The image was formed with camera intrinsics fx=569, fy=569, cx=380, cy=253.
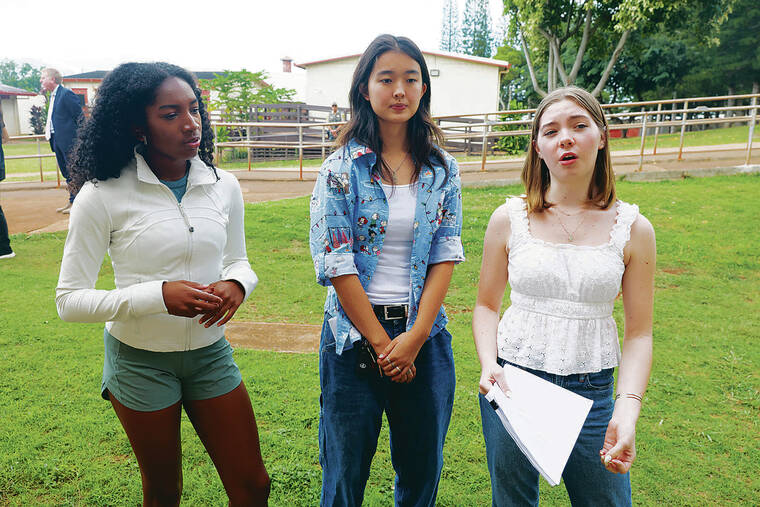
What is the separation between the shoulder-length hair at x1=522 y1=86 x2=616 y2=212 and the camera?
1762 mm

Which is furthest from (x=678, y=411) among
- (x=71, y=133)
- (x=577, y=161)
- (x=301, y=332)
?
(x=71, y=133)

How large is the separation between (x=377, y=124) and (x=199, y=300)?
89 centimetres

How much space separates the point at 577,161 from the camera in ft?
5.65

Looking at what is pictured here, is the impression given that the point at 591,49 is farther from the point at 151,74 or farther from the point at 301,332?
the point at 151,74

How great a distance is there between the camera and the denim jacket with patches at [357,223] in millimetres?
1901

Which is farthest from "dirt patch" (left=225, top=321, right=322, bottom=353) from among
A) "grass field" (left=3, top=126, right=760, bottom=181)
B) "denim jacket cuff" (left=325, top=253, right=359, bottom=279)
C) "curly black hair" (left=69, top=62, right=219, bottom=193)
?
"grass field" (left=3, top=126, right=760, bottom=181)

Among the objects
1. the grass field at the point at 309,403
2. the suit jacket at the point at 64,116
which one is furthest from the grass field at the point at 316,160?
the grass field at the point at 309,403

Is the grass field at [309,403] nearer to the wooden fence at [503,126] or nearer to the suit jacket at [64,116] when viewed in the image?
the wooden fence at [503,126]

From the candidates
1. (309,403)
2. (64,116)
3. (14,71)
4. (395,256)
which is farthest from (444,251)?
(14,71)

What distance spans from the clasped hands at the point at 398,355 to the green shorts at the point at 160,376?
0.56 m

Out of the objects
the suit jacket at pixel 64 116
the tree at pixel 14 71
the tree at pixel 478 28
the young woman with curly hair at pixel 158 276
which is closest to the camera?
the young woman with curly hair at pixel 158 276

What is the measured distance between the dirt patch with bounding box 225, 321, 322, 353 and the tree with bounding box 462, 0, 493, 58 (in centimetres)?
4765

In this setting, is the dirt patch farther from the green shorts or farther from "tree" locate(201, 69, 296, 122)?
"tree" locate(201, 69, 296, 122)

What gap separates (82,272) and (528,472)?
1.52m
